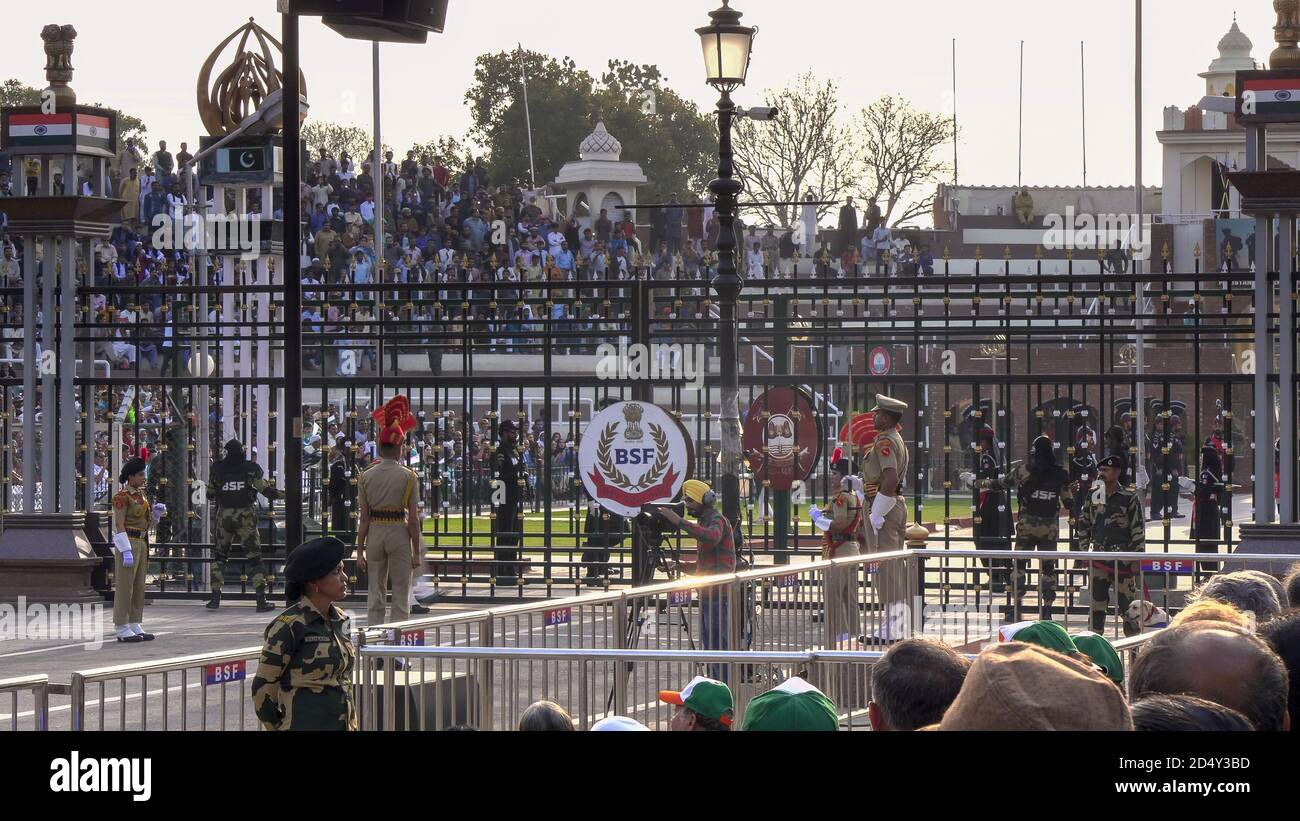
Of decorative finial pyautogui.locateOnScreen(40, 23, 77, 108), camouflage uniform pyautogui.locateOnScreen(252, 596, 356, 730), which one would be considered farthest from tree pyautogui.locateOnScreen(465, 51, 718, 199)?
camouflage uniform pyautogui.locateOnScreen(252, 596, 356, 730)

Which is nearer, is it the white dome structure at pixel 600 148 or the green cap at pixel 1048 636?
the green cap at pixel 1048 636

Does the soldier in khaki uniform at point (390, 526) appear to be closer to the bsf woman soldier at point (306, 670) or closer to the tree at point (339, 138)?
the bsf woman soldier at point (306, 670)

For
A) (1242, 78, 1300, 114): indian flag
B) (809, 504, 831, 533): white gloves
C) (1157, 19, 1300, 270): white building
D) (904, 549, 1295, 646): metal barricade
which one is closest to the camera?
(904, 549, 1295, 646): metal barricade

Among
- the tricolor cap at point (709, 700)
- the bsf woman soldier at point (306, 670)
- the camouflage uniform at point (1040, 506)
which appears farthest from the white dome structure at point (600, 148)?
the tricolor cap at point (709, 700)

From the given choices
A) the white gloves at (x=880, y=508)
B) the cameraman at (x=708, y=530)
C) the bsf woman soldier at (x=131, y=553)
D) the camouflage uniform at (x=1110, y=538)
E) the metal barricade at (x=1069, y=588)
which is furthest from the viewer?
the bsf woman soldier at (x=131, y=553)

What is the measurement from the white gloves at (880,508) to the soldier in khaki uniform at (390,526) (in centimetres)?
371

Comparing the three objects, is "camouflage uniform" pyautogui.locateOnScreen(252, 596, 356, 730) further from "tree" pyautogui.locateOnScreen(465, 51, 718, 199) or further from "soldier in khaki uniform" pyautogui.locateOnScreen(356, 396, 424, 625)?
"tree" pyautogui.locateOnScreen(465, 51, 718, 199)

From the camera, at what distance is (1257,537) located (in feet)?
50.8

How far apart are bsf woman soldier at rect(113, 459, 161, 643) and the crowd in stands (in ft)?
35.3

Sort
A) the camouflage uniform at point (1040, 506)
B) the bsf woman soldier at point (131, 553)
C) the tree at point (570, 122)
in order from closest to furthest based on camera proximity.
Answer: the bsf woman soldier at point (131, 553), the camouflage uniform at point (1040, 506), the tree at point (570, 122)

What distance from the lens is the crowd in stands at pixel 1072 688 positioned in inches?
126

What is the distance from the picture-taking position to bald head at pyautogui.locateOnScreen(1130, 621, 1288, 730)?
409cm

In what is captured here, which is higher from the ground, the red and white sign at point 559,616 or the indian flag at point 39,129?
the indian flag at point 39,129
